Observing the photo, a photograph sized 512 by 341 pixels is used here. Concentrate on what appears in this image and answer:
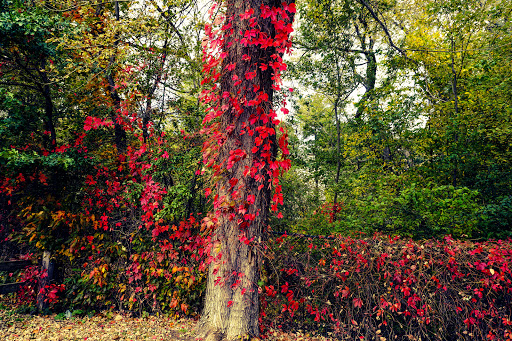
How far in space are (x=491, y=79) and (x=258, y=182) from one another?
213 inches

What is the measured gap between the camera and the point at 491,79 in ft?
16.2

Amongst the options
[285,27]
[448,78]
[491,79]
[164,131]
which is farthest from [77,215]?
[448,78]

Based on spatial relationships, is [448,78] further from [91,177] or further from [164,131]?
[91,177]

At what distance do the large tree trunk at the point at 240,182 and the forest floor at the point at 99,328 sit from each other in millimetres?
572

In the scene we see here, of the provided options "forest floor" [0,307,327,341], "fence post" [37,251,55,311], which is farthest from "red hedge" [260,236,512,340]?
"fence post" [37,251,55,311]

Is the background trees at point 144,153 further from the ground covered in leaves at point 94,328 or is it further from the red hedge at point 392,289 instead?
the red hedge at point 392,289

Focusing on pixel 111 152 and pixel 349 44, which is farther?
pixel 349 44

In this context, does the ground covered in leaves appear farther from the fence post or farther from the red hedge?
the red hedge

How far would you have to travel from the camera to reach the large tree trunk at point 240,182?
8.59 ft

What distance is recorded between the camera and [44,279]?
168 inches

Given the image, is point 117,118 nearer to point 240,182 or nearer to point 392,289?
point 240,182

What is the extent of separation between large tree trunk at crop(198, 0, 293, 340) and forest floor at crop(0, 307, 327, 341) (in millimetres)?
572

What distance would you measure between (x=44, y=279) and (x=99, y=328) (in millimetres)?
1569

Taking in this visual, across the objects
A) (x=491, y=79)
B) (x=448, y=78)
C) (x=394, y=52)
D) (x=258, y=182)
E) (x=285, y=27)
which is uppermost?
(x=394, y=52)
